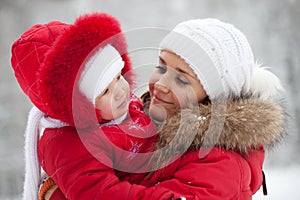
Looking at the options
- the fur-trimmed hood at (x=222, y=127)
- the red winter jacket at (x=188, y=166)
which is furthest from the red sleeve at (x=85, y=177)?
the fur-trimmed hood at (x=222, y=127)

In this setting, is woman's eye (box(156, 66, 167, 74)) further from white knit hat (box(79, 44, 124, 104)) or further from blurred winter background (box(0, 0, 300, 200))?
blurred winter background (box(0, 0, 300, 200))

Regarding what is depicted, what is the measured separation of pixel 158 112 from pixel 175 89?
0.06m

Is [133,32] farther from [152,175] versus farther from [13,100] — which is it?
[13,100]

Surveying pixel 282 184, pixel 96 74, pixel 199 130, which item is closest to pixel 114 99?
pixel 96 74

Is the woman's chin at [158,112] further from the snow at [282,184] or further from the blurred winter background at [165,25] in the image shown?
the blurred winter background at [165,25]

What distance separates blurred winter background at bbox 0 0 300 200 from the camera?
3881 mm

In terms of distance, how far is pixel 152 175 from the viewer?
0.89 metres

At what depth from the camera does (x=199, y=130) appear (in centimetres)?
87

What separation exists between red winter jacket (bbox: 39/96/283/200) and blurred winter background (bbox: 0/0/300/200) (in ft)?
7.97

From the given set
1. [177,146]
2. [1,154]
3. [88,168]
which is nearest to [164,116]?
[177,146]

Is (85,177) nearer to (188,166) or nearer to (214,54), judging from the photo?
(188,166)

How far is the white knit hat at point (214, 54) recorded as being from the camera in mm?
933

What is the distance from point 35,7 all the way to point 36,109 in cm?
370

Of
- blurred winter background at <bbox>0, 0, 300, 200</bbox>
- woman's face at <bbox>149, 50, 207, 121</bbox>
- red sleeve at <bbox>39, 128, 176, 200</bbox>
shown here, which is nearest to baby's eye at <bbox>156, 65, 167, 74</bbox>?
woman's face at <bbox>149, 50, 207, 121</bbox>
